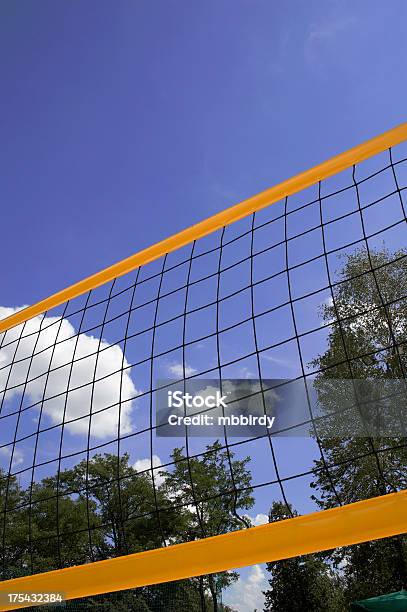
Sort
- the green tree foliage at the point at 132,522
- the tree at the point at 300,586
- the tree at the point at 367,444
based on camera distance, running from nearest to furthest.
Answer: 1. the tree at the point at 367,444
2. the tree at the point at 300,586
3. the green tree foliage at the point at 132,522

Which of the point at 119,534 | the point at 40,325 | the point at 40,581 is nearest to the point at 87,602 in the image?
the point at 119,534

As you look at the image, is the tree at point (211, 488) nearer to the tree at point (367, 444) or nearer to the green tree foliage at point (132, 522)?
the green tree foliage at point (132, 522)

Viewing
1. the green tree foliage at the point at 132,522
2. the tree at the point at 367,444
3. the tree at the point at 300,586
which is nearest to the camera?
the tree at the point at 367,444

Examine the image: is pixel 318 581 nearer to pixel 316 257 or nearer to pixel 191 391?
pixel 191 391

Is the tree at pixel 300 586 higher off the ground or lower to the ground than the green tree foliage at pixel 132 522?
lower

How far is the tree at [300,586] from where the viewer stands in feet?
42.4

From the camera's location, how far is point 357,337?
10.7 metres

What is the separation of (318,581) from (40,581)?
12.4m

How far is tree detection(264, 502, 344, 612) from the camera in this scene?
1294 centimetres

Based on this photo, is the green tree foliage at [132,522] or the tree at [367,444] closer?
the tree at [367,444]

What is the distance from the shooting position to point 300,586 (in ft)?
44.7

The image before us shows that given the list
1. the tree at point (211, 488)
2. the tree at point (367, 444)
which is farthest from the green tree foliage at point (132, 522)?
the tree at point (367, 444)

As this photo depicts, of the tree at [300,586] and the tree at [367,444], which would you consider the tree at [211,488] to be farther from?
the tree at [367,444]

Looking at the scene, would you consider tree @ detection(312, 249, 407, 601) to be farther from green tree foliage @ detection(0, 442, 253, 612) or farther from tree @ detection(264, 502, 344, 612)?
green tree foliage @ detection(0, 442, 253, 612)
